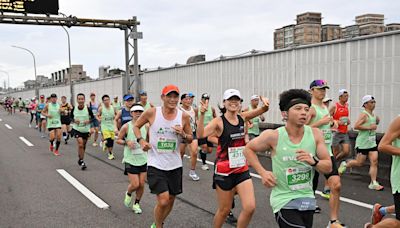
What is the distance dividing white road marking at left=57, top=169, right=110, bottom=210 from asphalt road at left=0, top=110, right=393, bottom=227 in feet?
0.30

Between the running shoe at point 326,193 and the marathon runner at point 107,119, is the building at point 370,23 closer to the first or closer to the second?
the running shoe at point 326,193

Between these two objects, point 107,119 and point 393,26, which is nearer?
point 393,26

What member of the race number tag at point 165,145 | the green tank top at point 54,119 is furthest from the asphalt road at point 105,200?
the green tank top at point 54,119

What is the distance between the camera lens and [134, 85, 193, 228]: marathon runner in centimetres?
531

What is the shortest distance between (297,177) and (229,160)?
154 cm

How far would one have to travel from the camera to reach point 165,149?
5395 mm

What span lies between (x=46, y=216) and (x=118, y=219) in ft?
3.63

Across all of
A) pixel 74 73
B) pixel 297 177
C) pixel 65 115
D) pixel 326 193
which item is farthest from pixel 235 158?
pixel 74 73

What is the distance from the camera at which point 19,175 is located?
996 cm

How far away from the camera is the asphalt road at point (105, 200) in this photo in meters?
Result: 6.18

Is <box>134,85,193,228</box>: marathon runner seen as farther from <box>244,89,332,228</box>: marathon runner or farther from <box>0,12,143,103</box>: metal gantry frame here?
<box>0,12,143,103</box>: metal gantry frame

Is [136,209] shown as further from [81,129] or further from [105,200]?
[81,129]

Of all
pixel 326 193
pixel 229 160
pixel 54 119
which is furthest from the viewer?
pixel 54 119

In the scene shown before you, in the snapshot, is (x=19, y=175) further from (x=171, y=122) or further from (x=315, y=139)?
(x=315, y=139)
